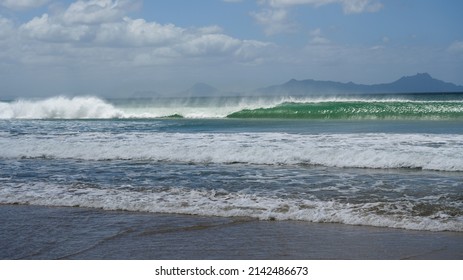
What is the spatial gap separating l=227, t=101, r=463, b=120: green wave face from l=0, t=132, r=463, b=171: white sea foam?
14356 millimetres

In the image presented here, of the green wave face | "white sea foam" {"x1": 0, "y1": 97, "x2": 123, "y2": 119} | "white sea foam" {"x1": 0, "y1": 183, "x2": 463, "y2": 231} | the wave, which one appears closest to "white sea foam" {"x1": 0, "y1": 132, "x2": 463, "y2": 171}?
"white sea foam" {"x1": 0, "y1": 183, "x2": 463, "y2": 231}

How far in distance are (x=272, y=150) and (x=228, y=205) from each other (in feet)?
16.6

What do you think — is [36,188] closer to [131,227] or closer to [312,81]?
[131,227]

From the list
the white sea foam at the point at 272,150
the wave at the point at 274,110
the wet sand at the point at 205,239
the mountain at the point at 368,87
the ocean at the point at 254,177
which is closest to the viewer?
the wet sand at the point at 205,239

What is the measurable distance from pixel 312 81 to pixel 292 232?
5926 inches

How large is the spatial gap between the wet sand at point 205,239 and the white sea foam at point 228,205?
0.21 meters

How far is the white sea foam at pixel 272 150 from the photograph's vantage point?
1038cm

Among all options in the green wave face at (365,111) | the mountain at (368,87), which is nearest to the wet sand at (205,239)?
the green wave face at (365,111)

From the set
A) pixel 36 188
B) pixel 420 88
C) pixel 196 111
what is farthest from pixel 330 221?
pixel 420 88

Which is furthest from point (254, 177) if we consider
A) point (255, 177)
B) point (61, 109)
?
point (61, 109)

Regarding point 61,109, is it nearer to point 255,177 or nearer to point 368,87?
point 255,177

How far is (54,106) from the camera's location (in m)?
37.2

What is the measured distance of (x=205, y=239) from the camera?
17.9 ft

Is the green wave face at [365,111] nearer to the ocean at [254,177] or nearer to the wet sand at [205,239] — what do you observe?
the ocean at [254,177]
